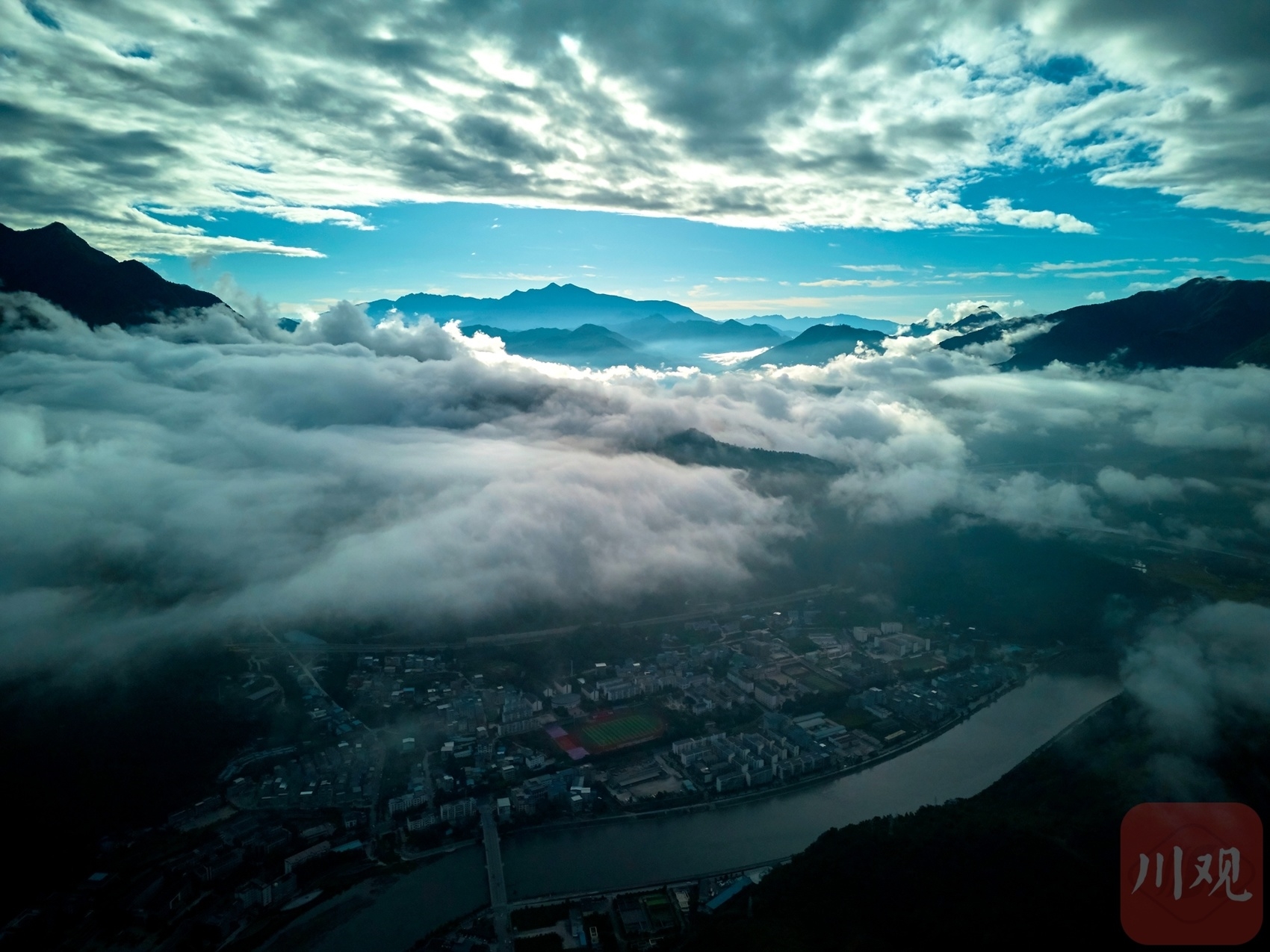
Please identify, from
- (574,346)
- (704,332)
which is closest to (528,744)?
(574,346)

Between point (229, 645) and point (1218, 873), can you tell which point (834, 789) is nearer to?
point (1218, 873)

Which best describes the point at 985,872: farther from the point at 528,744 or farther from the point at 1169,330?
the point at 1169,330

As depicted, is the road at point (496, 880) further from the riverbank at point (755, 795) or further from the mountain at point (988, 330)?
the mountain at point (988, 330)

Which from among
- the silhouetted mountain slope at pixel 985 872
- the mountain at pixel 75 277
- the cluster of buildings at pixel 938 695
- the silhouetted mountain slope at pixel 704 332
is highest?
the silhouetted mountain slope at pixel 704 332

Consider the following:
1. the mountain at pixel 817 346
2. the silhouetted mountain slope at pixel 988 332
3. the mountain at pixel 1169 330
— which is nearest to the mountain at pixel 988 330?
the silhouetted mountain slope at pixel 988 332

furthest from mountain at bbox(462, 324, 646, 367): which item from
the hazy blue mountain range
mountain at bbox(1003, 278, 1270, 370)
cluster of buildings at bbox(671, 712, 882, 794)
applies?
cluster of buildings at bbox(671, 712, 882, 794)

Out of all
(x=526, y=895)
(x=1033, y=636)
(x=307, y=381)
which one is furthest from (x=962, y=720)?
(x=307, y=381)
